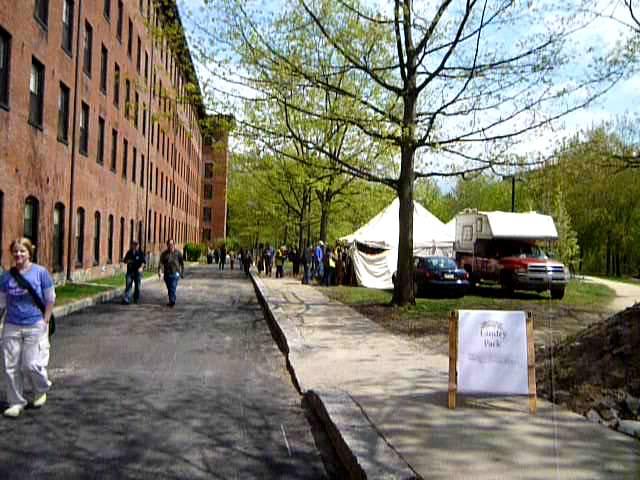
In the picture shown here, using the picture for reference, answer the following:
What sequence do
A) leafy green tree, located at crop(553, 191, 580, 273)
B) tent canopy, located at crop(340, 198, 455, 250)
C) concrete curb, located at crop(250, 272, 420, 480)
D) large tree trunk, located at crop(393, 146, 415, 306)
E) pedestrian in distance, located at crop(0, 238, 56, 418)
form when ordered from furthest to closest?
leafy green tree, located at crop(553, 191, 580, 273), tent canopy, located at crop(340, 198, 455, 250), large tree trunk, located at crop(393, 146, 415, 306), pedestrian in distance, located at crop(0, 238, 56, 418), concrete curb, located at crop(250, 272, 420, 480)

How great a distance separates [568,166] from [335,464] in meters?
12.5

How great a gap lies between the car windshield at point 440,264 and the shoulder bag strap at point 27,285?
16719 mm

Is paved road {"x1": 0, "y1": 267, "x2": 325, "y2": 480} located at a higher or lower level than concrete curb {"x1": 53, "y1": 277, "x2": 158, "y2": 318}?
lower

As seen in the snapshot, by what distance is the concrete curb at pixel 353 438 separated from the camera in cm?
452

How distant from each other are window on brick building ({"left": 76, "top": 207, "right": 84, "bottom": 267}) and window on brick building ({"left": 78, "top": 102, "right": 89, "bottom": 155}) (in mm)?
2377

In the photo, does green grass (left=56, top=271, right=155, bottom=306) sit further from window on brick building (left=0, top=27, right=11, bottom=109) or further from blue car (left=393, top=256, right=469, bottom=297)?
blue car (left=393, top=256, right=469, bottom=297)

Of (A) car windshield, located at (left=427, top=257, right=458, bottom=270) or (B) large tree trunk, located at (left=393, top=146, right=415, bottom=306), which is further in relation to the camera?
(A) car windshield, located at (left=427, top=257, right=458, bottom=270)

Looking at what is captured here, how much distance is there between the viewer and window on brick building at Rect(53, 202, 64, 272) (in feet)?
75.8

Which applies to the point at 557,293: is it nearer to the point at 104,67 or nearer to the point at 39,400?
the point at 39,400

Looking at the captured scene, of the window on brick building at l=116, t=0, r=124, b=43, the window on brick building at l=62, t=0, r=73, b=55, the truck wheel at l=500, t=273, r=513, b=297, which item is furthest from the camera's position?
the window on brick building at l=116, t=0, r=124, b=43

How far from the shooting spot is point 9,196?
18.4 m

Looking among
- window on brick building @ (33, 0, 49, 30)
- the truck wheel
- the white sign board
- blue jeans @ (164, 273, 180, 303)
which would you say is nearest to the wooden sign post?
the white sign board

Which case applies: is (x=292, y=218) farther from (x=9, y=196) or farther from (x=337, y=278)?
(x=9, y=196)

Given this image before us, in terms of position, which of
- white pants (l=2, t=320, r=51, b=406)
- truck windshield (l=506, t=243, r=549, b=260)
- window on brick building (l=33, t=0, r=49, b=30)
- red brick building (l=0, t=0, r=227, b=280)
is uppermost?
window on brick building (l=33, t=0, r=49, b=30)
